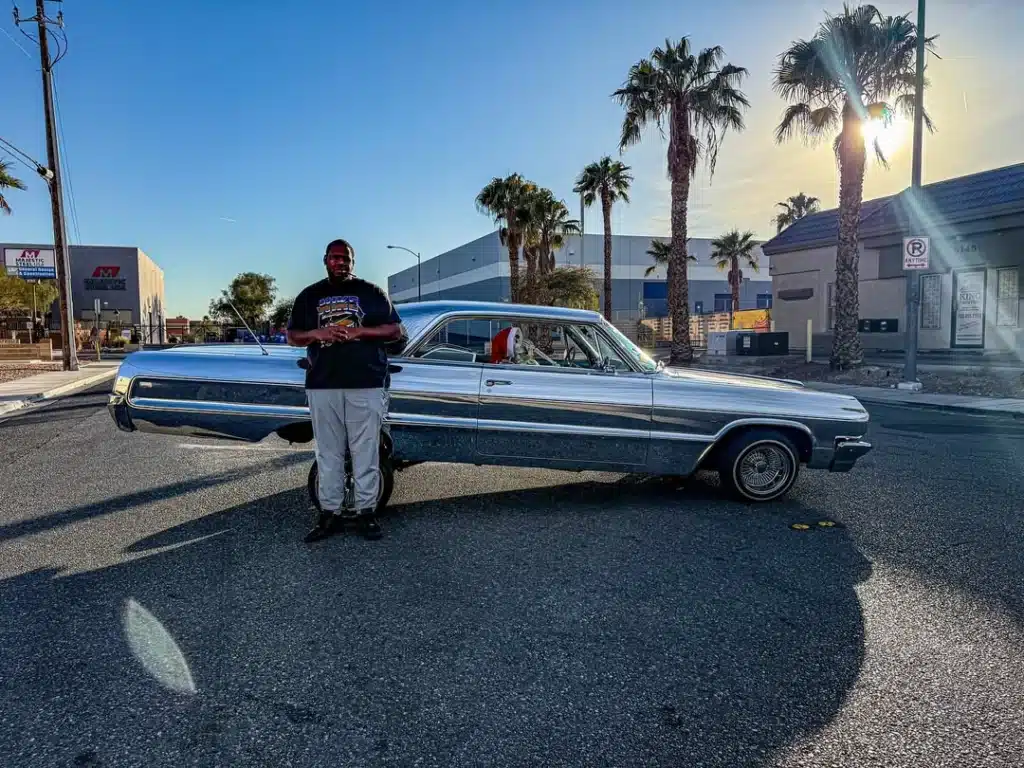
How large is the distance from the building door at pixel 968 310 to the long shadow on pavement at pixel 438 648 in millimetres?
20985

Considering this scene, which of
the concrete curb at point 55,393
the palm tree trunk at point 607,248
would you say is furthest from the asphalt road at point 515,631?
the palm tree trunk at point 607,248

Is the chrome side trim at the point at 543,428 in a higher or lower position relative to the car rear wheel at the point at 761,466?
higher

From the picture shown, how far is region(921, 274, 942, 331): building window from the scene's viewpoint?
74.9ft

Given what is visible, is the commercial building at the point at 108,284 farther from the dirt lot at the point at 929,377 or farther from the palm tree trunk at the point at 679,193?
the dirt lot at the point at 929,377

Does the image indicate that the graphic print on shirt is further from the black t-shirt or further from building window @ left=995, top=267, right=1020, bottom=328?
building window @ left=995, top=267, right=1020, bottom=328

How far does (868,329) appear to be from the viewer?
83.4ft

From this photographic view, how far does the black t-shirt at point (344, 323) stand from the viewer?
4.32 m

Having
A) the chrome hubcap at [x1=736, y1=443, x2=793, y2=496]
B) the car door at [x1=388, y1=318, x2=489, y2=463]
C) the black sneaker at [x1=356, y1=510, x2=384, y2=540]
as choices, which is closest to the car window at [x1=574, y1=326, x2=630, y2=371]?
the car door at [x1=388, y1=318, x2=489, y2=463]

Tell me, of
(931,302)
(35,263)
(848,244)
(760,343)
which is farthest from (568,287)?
(35,263)

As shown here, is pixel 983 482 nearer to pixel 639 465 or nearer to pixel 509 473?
pixel 639 465

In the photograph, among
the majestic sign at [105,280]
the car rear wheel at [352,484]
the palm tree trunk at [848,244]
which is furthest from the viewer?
the majestic sign at [105,280]

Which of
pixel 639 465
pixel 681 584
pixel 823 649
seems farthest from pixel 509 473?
pixel 823 649

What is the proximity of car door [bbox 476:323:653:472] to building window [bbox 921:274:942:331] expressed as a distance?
21979mm

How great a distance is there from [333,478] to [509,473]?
8.18ft
